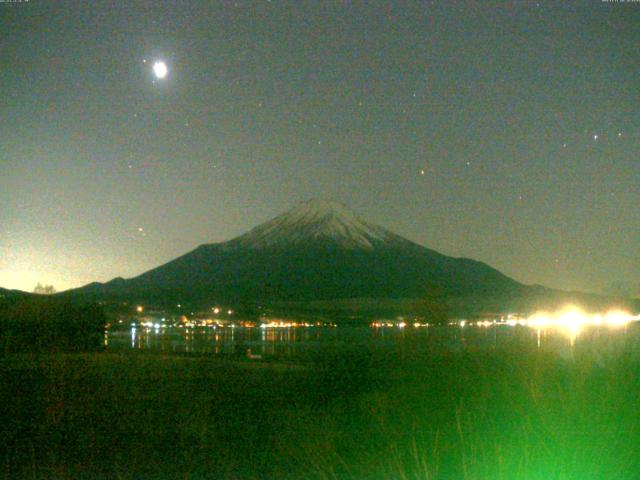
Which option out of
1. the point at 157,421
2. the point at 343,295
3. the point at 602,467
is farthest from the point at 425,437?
the point at 343,295

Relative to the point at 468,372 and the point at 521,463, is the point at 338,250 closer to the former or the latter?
the point at 468,372

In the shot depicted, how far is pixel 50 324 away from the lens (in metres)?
46.4

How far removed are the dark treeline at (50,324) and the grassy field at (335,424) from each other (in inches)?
834

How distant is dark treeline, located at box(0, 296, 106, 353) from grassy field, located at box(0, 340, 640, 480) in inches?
834

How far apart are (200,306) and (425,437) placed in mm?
123414

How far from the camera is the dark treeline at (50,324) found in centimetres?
4498

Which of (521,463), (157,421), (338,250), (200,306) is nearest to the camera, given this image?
(521,463)

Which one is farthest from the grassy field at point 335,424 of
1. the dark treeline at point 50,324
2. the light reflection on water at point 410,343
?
the dark treeline at point 50,324

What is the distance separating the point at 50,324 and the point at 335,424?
35127 millimetres

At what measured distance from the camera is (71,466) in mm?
10516

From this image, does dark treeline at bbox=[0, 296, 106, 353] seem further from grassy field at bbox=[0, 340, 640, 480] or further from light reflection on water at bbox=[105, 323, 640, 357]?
grassy field at bbox=[0, 340, 640, 480]

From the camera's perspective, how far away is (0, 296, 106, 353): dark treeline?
4498 centimetres

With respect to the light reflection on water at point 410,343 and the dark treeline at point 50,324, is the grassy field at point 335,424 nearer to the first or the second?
the light reflection on water at point 410,343

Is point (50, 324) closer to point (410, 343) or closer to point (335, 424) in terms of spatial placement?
point (410, 343)
